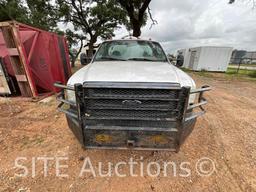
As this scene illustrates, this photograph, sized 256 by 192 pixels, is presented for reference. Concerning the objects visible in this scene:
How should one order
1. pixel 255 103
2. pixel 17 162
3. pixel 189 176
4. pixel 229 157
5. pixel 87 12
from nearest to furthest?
pixel 189 176
pixel 17 162
pixel 229 157
pixel 255 103
pixel 87 12

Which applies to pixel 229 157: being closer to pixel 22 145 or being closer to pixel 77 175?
pixel 77 175

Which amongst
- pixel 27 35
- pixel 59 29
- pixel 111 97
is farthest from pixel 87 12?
pixel 111 97

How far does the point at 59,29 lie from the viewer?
1922 cm

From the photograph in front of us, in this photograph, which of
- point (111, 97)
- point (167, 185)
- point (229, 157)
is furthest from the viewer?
point (229, 157)

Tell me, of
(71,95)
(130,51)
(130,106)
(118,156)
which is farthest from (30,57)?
(130,106)

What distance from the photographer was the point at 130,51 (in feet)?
12.2

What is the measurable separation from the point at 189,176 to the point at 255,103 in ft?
17.1

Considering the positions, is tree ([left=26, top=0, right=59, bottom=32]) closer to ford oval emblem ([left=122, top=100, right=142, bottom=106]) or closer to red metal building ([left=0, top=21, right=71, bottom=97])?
red metal building ([left=0, top=21, right=71, bottom=97])

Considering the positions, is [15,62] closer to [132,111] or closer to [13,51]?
[13,51]

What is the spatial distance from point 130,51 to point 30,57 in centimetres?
361

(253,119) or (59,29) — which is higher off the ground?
(59,29)

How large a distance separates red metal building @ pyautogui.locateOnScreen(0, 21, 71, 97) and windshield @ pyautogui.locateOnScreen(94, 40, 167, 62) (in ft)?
8.96

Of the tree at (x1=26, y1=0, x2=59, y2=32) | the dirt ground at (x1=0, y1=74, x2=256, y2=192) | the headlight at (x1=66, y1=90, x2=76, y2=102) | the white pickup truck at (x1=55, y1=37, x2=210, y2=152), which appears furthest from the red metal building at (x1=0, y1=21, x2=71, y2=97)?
the tree at (x1=26, y1=0, x2=59, y2=32)

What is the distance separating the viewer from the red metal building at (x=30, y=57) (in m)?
5.00
